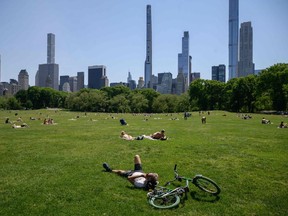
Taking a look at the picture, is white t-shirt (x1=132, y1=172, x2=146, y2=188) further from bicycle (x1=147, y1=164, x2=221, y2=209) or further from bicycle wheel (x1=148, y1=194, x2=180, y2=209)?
bicycle wheel (x1=148, y1=194, x2=180, y2=209)

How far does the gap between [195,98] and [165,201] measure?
11944 centimetres

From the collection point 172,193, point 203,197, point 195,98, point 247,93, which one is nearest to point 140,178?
point 172,193

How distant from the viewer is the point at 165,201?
9352 mm

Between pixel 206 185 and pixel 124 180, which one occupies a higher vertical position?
pixel 206 185

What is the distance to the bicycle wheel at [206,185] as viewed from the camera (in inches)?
396

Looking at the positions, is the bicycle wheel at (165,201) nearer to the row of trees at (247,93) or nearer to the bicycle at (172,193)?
the bicycle at (172,193)

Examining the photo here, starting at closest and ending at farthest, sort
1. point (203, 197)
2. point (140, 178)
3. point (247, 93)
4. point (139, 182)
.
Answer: point (203, 197) → point (139, 182) → point (140, 178) → point (247, 93)

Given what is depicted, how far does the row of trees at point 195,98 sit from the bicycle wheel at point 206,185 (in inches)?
3132

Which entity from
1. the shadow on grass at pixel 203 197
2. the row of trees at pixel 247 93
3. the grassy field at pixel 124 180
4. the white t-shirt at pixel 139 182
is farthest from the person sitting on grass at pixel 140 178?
the row of trees at pixel 247 93

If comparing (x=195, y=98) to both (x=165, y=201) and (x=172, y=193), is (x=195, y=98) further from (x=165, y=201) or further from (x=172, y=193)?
(x=165, y=201)

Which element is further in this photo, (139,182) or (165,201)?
(139,182)

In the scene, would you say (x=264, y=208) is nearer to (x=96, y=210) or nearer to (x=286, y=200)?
(x=286, y=200)

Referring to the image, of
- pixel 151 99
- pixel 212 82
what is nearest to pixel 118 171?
pixel 212 82

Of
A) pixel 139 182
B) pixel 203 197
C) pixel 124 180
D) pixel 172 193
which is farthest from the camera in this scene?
pixel 124 180
